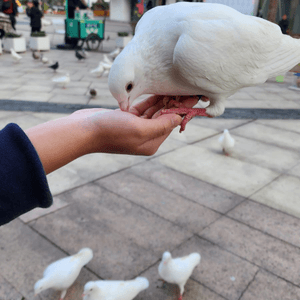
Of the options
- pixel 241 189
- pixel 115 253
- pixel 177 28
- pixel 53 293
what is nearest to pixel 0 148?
pixel 177 28

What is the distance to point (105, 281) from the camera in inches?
103

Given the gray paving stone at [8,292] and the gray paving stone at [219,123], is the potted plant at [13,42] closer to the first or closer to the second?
the gray paving stone at [219,123]

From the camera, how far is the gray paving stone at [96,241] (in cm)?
305

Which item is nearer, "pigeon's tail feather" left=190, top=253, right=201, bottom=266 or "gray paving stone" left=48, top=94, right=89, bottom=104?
"pigeon's tail feather" left=190, top=253, right=201, bottom=266

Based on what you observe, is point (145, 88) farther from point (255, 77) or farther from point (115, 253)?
point (115, 253)

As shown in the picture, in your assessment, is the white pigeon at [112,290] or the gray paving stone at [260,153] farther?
the gray paving stone at [260,153]

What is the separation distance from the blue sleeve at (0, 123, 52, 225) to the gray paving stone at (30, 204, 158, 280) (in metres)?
1.89

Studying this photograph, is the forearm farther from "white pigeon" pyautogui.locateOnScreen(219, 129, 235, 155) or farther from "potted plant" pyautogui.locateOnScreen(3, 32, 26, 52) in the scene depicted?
"potted plant" pyautogui.locateOnScreen(3, 32, 26, 52)

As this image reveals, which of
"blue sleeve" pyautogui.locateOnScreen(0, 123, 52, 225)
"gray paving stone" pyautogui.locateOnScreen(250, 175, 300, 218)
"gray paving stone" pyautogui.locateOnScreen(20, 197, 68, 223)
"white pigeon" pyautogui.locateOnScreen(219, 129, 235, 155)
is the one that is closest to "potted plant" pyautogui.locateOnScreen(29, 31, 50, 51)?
"white pigeon" pyautogui.locateOnScreen(219, 129, 235, 155)

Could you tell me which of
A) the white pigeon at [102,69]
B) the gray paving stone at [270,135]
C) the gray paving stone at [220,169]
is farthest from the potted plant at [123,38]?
the gray paving stone at [220,169]

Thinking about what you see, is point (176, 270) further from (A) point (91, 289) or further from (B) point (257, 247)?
(B) point (257, 247)

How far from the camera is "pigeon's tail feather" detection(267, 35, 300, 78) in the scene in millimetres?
2215

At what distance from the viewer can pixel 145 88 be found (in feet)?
6.66

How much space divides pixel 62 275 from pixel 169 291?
3.07 feet
